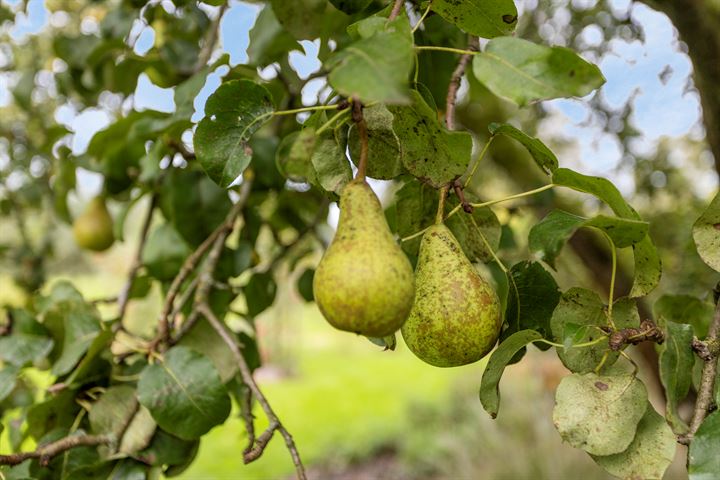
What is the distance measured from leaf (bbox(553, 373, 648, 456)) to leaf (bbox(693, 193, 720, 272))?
13cm

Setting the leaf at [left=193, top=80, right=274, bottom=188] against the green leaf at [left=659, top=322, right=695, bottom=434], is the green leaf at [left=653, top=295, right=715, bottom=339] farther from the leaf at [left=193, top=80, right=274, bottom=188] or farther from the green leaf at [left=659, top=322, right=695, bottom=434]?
the leaf at [left=193, top=80, right=274, bottom=188]

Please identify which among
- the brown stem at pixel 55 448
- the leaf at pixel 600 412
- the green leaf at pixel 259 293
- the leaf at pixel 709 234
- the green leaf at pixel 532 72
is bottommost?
the green leaf at pixel 259 293

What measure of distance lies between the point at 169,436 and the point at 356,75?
1.77ft

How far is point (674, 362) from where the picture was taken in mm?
485

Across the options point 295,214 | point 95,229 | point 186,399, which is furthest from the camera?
point 95,229

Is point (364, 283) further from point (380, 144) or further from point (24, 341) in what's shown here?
point (24, 341)

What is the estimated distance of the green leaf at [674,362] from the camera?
0.48 meters

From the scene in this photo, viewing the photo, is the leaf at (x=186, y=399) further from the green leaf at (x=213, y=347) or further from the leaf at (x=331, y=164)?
the leaf at (x=331, y=164)

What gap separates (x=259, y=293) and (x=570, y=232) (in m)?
0.61

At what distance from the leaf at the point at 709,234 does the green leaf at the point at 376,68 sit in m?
0.30

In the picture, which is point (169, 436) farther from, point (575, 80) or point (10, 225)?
point (10, 225)

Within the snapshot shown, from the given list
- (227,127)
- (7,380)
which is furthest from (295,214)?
(227,127)

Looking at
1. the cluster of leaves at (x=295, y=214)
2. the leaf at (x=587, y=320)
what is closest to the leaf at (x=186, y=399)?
the cluster of leaves at (x=295, y=214)

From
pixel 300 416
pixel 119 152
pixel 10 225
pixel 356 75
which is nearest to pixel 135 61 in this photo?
pixel 119 152
